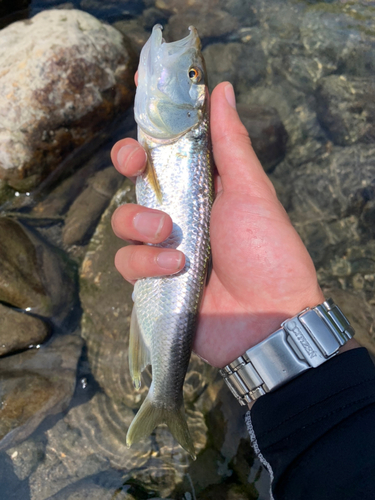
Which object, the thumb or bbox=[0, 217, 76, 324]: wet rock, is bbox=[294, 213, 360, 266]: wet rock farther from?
bbox=[0, 217, 76, 324]: wet rock

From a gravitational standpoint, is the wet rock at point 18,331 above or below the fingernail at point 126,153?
below

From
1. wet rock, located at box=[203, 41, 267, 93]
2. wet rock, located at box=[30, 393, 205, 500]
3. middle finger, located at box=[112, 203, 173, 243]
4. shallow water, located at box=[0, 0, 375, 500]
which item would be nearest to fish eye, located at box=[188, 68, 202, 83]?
middle finger, located at box=[112, 203, 173, 243]

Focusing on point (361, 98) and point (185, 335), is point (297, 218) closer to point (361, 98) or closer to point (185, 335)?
point (361, 98)

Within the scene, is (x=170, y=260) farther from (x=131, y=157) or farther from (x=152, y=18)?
(x=152, y=18)

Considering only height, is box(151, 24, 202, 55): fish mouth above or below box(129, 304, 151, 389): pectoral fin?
above

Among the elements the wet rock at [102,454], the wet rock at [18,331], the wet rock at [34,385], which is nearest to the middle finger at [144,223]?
the wet rock at [18,331]

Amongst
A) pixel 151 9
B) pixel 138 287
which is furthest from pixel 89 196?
pixel 151 9

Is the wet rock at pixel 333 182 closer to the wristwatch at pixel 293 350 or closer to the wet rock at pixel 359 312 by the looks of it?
the wet rock at pixel 359 312
